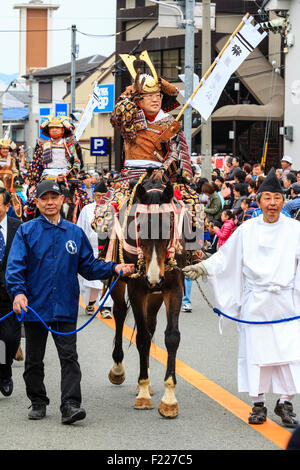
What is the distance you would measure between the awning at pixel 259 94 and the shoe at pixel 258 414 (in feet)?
95.5

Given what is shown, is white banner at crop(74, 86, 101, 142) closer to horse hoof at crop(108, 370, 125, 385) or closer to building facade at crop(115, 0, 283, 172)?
building facade at crop(115, 0, 283, 172)

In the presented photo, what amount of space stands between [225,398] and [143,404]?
2.59 feet

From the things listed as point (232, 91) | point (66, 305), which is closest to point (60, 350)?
point (66, 305)

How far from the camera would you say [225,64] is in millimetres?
16688

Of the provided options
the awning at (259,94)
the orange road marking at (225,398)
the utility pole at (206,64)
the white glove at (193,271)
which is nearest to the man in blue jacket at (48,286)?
the white glove at (193,271)

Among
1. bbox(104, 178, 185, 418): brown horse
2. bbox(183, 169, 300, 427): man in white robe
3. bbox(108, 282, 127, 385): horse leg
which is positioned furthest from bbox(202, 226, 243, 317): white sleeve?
bbox(108, 282, 127, 385): horse leg

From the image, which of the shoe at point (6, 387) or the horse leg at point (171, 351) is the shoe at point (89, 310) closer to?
the shoe at point (6, 387)

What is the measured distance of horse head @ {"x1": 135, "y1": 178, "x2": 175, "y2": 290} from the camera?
6891mm

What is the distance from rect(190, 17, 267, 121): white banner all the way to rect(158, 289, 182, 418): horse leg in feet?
31.0

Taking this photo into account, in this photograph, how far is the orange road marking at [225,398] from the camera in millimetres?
6529

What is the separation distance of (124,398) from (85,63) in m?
64.5

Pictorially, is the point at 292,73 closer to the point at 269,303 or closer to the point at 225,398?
the point at 225,398

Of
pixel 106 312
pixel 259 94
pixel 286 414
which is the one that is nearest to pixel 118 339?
pixel 286 414
